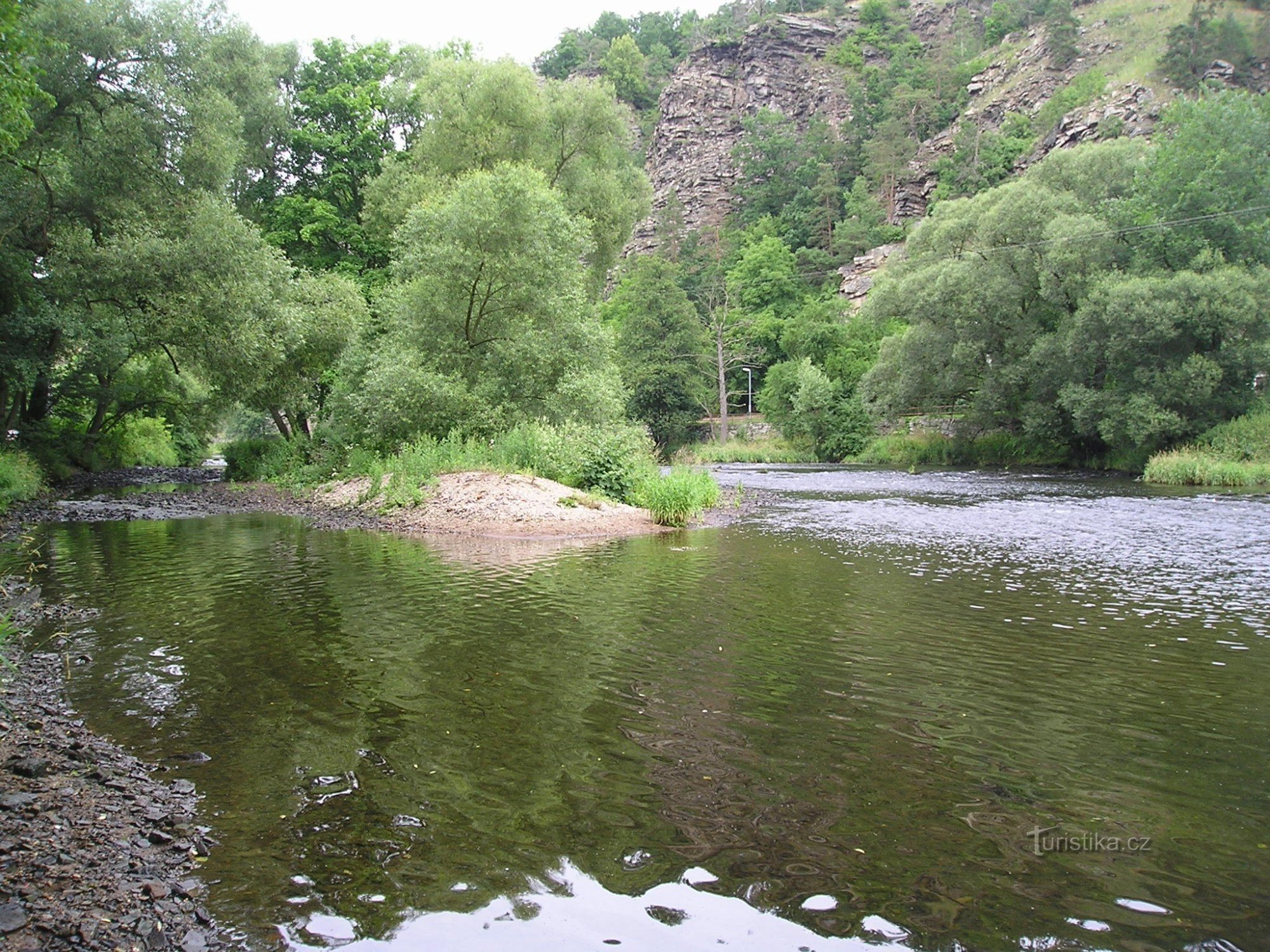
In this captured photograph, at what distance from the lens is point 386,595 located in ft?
32.7

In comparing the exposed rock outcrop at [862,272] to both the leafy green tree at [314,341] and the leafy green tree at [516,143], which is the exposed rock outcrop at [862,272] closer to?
the leafy green tree at [516,143]

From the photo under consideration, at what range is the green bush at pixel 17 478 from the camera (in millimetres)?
Answer: 20297

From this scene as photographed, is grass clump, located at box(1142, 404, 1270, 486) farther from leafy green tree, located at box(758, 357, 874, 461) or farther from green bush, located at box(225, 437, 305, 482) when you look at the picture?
green bush, located at box(225, 437, 305, 482)

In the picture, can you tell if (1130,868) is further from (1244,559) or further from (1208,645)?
(1244,559)

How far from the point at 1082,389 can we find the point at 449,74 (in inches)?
1217

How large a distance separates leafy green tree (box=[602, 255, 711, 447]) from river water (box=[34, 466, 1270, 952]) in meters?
52.7

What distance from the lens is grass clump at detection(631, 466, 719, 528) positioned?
18.3m

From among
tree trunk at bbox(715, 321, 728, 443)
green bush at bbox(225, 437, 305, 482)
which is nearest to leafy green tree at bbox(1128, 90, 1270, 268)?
tree trunk at bbox(715, 321, 728, 443)

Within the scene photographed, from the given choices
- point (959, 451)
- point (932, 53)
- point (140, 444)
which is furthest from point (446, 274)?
point (932, 53)

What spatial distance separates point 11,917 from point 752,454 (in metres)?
57.2

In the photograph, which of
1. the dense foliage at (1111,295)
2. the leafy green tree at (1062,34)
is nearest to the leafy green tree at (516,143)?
the dense foliage at (1111,295)

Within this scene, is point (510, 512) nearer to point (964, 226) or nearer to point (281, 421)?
point (281, 421)
